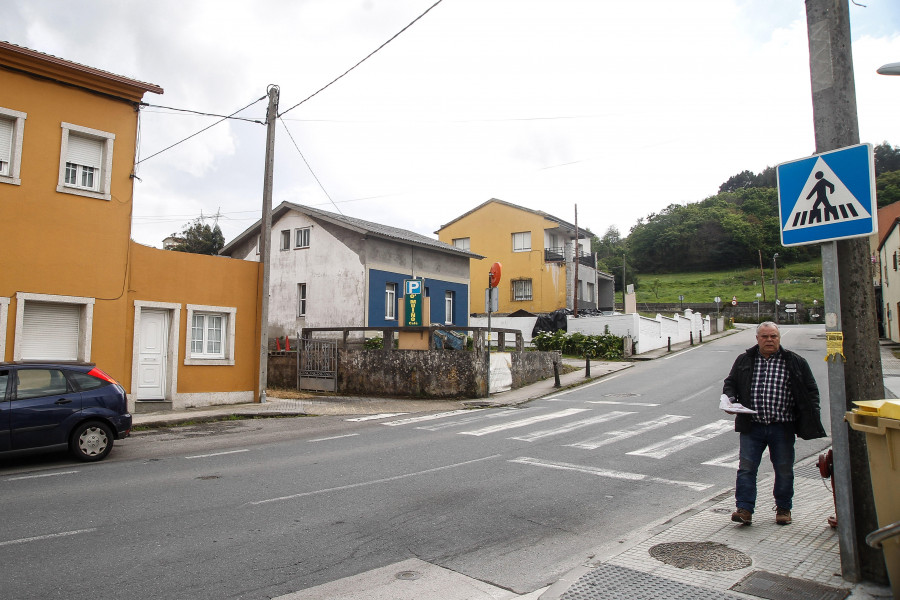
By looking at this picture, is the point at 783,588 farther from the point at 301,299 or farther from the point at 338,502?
the point at 301,299

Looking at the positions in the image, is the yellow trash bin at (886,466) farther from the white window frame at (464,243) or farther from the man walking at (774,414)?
the white window frame at (464,243)

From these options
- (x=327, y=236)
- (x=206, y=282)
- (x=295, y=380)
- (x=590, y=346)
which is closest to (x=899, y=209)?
(x=590, y=346)

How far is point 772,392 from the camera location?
216 inches

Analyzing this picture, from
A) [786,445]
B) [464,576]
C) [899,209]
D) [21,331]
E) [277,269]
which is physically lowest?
[464,576]

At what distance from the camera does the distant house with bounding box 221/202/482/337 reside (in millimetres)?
27578

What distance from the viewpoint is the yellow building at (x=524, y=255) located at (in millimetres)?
44281

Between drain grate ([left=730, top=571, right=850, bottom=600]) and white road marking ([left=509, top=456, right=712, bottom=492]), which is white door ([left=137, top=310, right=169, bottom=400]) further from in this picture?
drain grate ([left=730, top=571, right=850, bottom=600])

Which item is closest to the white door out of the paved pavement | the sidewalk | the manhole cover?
the paved pavement

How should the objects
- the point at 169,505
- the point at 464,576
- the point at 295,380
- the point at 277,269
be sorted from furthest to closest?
1. the point at 277,269
2. the point at 295,380
3. the point at 169,505
4. the point at 464,576

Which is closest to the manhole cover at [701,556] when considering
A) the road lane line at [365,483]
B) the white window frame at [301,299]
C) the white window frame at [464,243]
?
the road lane line at [365,483]

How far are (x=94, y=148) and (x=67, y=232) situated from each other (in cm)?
213

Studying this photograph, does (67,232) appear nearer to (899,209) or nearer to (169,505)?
(169,505)

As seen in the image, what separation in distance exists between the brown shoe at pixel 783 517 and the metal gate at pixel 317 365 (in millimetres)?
16429

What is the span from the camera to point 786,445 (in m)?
5.45
